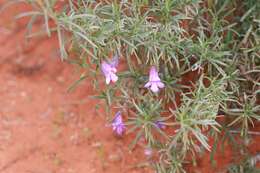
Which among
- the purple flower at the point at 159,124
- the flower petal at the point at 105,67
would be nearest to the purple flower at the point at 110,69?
the flower petal at the point at 105,67

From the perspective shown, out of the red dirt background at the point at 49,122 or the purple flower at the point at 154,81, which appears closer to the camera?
the purple flower at the point at 154,81

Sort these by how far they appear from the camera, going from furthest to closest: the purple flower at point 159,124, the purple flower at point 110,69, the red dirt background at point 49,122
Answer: the red dirt background at point 49,122
the purple flower at point 159,124
the purple flower at point 110,69

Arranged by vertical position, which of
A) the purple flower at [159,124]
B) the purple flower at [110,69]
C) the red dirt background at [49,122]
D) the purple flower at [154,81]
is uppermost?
the purple flower at [110,69]

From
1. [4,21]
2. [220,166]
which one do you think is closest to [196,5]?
[220,166]

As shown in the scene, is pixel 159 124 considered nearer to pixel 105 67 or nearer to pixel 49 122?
pixel 105 67

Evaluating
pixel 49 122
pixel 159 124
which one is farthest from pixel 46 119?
pixel 159 124

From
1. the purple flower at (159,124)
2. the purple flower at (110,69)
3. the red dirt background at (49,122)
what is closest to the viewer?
the purple flower at (110,69)

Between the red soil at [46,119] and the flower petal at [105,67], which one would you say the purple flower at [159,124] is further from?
the red soil at [46,119]

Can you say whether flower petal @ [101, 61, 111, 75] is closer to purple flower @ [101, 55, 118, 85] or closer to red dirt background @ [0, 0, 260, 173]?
purple flower @ [101, 55, 118, 85]

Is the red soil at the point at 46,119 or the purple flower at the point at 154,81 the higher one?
the purple flower at the point at 154,81

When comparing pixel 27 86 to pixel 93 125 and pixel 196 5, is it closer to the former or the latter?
pixel 93 125
